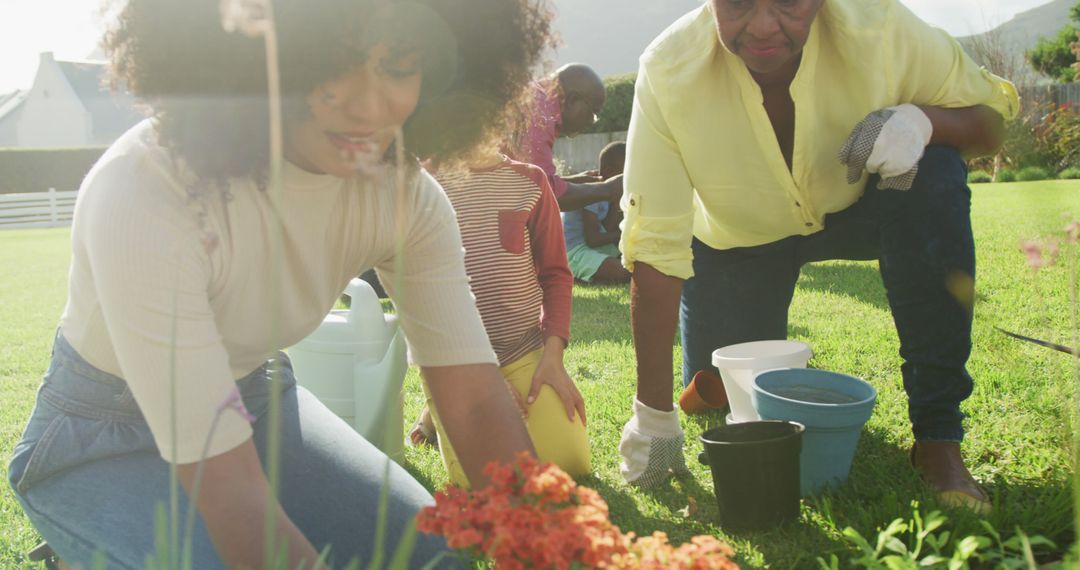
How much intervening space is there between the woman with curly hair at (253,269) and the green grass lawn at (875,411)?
0.65 m

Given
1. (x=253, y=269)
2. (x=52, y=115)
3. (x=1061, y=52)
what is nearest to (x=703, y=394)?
(x=253, y=269)

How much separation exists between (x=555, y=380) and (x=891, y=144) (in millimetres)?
1095

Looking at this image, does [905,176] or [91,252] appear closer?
[91,252]

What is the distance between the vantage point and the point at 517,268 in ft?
9.34

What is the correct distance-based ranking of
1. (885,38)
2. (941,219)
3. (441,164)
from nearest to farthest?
(441,164)
(941,219)
(885,38)

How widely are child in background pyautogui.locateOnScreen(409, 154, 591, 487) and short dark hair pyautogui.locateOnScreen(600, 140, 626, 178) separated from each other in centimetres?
362

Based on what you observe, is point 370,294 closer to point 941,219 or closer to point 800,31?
point 800,31

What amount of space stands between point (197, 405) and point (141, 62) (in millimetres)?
532

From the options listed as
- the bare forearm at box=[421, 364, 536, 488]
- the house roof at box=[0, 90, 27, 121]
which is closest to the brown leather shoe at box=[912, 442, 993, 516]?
the bare forearm at box=[421, 364, 536, 488]

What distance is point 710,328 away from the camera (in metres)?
3.13

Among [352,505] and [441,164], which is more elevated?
[441,164]

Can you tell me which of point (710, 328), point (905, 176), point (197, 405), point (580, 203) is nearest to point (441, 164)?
point (197, 405)

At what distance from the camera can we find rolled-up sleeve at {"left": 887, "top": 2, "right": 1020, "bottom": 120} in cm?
243

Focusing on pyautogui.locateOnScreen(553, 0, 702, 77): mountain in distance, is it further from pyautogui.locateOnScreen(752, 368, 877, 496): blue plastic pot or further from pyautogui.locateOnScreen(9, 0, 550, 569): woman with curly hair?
pyautogui.locateOnScreen(9, 0, 550, 569): woman with curly hair
